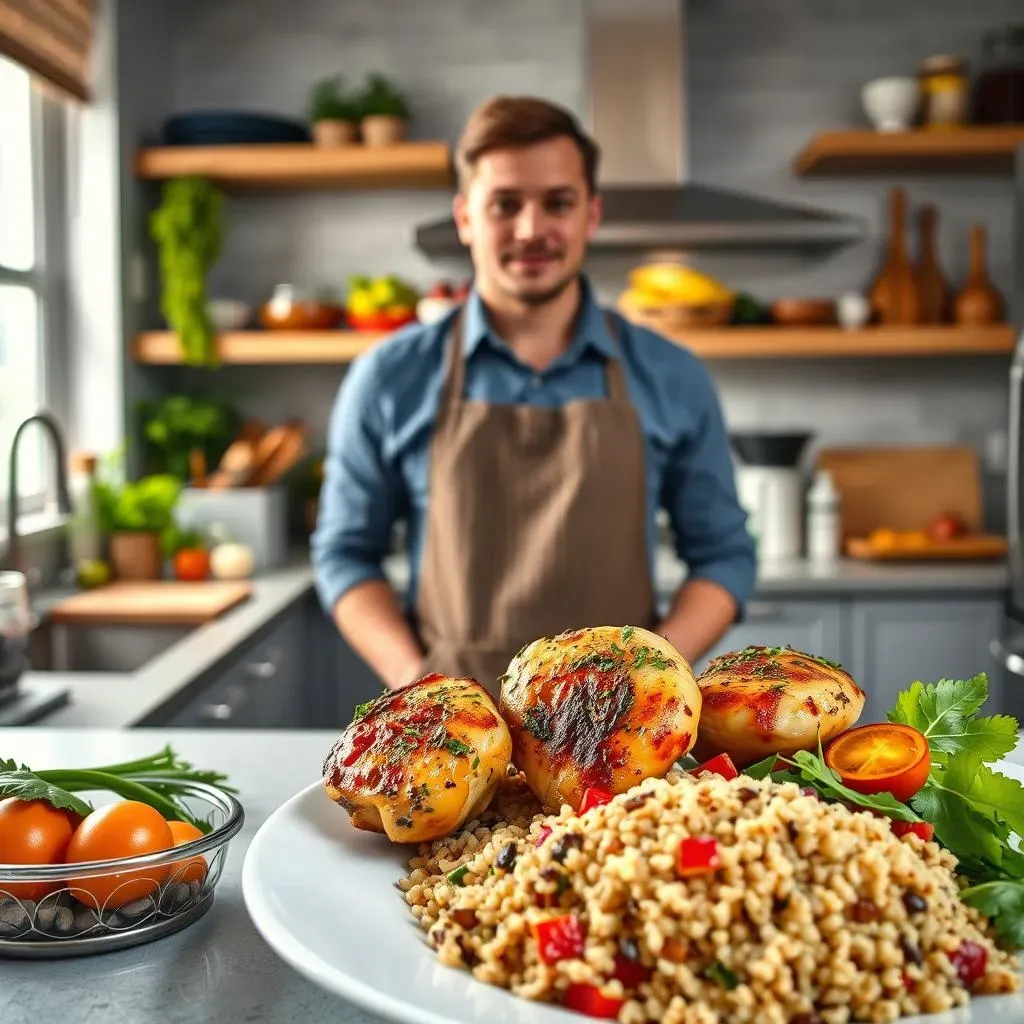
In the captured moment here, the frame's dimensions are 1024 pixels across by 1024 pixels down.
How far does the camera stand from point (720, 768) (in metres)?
0.75

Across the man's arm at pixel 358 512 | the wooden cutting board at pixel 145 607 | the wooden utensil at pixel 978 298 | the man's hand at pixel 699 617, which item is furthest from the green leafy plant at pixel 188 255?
the wooden utensil at pixel 978 298

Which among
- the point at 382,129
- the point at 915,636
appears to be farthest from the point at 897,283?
the point at 382,129

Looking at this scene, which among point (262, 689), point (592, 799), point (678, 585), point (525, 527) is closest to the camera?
point (592, 799)

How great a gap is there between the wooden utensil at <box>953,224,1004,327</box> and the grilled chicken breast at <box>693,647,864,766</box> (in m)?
3.11

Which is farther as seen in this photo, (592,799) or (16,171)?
(16,171)

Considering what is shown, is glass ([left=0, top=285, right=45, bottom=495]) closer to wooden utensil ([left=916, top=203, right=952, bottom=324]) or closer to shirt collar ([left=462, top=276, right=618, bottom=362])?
shirt collar ([left=462, top=276, right=618, bottom=362])

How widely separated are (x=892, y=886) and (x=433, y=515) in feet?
4.79

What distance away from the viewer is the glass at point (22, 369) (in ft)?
10.8

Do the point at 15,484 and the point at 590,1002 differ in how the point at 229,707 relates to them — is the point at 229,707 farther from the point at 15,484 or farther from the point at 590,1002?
the point at 590,1002

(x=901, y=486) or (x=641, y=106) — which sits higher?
(x=641, y=106)

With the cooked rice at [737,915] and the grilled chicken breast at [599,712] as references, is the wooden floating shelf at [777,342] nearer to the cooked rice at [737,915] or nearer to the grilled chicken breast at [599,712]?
the grilled chicken breast at [599,712]

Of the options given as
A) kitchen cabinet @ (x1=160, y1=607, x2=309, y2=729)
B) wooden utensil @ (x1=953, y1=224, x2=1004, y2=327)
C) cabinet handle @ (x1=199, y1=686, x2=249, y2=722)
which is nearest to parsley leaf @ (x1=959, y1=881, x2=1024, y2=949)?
kitchen cabinet @ (x1=160, y1=607, x2=309, y2=729)

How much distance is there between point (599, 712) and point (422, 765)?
0.35 ft

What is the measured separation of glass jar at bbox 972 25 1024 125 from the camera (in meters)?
3.56
